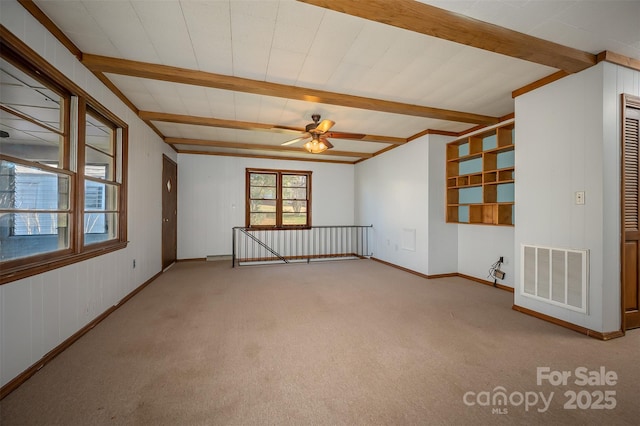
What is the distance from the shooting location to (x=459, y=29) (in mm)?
1990

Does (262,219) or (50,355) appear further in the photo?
(262,219)

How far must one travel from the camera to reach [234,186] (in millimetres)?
6848

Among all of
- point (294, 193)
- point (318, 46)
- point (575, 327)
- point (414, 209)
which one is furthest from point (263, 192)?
→ point (575, 327)

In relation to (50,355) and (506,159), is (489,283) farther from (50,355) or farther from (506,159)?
(50,355)

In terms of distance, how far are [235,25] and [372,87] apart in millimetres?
1686

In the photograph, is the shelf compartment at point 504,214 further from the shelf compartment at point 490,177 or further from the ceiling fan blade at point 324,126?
the ceiling fan blade at point 324,126

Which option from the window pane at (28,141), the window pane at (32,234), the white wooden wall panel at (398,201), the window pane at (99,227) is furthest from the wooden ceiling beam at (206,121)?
the white wooden wall panel at (398,201)

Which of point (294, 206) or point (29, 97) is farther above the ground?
point (29, 97)

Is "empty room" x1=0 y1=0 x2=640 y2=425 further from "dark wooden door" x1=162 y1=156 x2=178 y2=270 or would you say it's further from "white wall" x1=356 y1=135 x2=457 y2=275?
"dark wooden door" x1=162 y1=156 x2=178 y2=270

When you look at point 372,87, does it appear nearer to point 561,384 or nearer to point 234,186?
point 561,384

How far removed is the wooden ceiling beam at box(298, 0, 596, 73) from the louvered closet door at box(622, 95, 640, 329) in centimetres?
72

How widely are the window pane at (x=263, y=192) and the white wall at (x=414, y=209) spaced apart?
272 centimetres

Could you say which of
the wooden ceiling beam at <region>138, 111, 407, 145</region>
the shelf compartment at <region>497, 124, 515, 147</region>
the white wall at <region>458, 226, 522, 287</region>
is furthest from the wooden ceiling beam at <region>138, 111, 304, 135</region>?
the white wall at <region>458, 226, 522, 287</region>

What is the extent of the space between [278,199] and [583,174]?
584 centimetres
